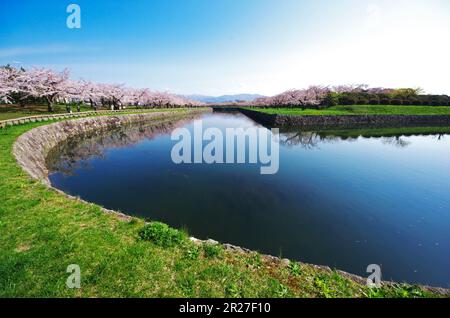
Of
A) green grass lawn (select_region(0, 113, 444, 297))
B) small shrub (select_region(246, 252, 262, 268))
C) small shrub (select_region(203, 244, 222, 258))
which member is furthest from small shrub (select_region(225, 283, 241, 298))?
small shrub (select_region(203, 244, 222, 258))

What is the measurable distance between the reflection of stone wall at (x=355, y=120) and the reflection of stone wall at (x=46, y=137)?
32803 millimetres

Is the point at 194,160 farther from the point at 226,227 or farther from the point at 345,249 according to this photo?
the point at 345,249

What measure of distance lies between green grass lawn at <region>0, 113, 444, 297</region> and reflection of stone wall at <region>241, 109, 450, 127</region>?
39.9 m

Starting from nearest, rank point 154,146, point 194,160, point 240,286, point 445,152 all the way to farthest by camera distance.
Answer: point 240,286, point 194,160, point 445,152, point 154,146

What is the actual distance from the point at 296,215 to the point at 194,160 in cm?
1071

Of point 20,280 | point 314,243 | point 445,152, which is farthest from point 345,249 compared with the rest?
point 445,152

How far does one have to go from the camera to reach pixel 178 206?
10.0 m

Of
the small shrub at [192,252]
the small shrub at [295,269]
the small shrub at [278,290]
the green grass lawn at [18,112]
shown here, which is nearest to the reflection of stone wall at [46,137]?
the green grass lawn at [18,112]

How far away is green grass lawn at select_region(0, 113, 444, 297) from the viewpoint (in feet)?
13.9

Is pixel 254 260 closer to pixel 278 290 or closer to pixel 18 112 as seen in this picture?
pixel 278 290

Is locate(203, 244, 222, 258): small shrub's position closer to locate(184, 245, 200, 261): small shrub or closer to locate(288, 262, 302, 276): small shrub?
locate(184, 245, 200, 261): small shrub

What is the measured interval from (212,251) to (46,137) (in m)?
25.7

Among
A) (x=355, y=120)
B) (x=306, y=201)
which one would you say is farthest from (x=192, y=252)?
(x=355, y=120)

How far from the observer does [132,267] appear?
4715mm
